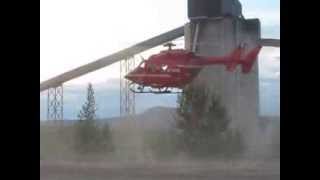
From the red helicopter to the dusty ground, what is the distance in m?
0.44

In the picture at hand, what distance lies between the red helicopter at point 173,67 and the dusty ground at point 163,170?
1.45 ft

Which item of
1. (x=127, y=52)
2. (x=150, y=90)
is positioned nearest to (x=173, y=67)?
(x=150, y=90)

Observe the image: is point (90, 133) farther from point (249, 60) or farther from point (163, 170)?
point (249, 60)

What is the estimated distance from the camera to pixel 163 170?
6.71 feet

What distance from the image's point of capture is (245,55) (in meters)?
2.30

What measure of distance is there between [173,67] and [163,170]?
2.02 ft

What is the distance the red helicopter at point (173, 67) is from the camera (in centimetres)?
235

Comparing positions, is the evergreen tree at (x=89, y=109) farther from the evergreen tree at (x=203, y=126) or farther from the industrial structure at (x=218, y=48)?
the evergreen tree at (x=203, y=126)

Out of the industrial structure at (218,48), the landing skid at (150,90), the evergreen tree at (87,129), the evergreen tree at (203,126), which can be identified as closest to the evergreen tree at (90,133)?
the evergreen tree at (87,129)

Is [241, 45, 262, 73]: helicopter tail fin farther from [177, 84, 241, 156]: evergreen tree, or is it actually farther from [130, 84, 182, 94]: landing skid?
[130, 84, 182, 94]: landing skid

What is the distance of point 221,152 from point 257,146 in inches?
6.8

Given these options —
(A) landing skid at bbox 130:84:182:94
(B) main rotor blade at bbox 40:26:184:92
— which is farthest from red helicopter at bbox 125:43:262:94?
(B) main rotor blade at bbox 40:26:184:92
